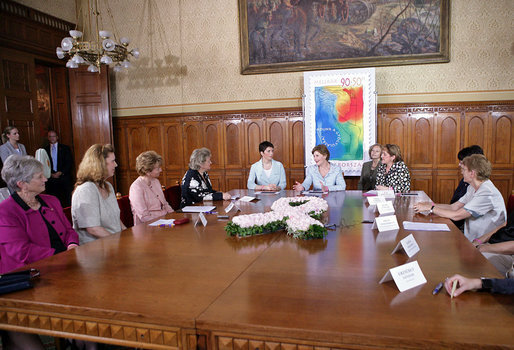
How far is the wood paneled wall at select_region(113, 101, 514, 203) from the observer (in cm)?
648

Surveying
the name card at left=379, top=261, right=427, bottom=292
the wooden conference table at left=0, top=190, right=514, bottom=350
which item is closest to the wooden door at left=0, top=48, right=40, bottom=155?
the wooden conference table at left=0, top=190, right=514, bottom=350

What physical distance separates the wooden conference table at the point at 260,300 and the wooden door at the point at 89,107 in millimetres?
5902

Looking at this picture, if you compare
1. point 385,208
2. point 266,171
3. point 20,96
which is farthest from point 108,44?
point 385,208

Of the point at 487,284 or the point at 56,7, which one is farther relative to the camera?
the point at 56,7

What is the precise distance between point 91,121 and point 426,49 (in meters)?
6.72

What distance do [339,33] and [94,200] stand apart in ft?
18.2

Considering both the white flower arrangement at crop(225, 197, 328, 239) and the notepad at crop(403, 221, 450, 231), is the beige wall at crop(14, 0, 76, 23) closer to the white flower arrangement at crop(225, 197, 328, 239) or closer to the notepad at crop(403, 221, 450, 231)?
the white flower arrangement at crop(225, 197, 328, 239)

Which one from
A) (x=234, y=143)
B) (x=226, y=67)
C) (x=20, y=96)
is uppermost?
(x=226, y=67)

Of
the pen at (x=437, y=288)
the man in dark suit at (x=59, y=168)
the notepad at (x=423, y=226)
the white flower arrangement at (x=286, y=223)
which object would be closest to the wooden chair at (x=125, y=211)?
the white flower arrangement at (x=286, y=223)

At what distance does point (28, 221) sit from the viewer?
8.23 ft

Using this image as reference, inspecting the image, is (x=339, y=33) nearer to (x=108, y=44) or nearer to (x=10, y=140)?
(x=108, y=44)

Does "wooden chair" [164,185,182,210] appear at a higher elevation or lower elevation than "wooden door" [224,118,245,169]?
lower

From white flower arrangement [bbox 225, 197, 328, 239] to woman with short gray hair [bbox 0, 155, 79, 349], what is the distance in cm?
126

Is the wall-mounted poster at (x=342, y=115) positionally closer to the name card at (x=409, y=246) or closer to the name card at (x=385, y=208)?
the name card at (x=385, y=208)
